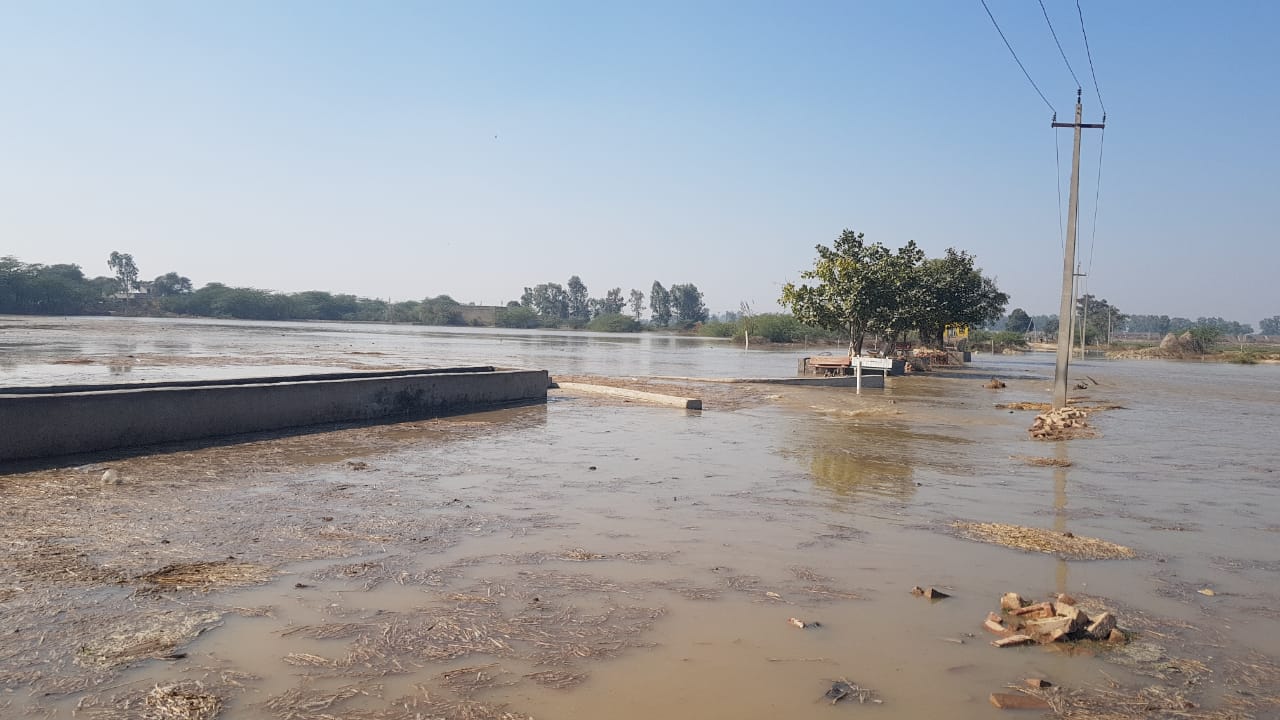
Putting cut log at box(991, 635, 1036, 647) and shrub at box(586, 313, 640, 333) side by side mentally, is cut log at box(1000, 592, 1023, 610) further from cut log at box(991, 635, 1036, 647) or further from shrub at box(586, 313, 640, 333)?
shrub at box(586, 313, 640, 333)

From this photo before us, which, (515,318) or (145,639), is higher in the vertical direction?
(515,318)

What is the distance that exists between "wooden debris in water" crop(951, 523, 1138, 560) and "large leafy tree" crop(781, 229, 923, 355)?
28.2m

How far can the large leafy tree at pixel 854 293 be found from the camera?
3525 centimetres

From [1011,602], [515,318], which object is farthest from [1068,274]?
[515,318]

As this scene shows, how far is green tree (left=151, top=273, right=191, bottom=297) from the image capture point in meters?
175

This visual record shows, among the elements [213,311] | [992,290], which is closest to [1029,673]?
[992,290]

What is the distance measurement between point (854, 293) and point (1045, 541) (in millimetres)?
28663

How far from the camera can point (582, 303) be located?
19675 centimetres

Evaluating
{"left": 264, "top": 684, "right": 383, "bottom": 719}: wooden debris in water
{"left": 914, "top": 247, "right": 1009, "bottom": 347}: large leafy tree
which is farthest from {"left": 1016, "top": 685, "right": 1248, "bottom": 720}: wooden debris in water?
{"left": 914, "top": 247, "right": 1009, "bottom": 347}: large leafy tree

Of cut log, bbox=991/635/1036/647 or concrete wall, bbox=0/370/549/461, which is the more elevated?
concrete wall, bbox=0/370/549/461

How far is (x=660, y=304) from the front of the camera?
187625 mm

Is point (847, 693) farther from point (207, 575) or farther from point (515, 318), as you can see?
point (515, 318)

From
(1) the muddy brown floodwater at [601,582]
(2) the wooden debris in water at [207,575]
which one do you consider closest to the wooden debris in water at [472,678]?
(1) the muddy brown floodwater at [601,582]

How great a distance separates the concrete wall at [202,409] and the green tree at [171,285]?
593 feet
